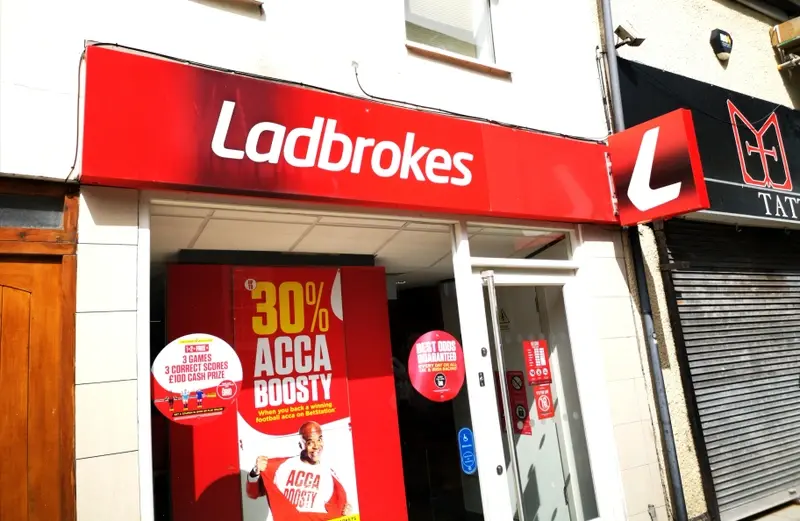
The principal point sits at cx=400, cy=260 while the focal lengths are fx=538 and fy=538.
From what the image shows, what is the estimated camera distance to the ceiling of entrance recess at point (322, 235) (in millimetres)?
3490

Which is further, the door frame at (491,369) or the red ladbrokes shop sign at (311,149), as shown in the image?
the door frame at (491,369)

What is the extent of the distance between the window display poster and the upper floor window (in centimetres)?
224

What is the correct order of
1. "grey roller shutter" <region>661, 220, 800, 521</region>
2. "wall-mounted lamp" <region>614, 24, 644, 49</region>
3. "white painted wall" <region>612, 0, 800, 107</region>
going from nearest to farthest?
1. "grey roller shutter" <region>661, 220, 800, 521</region>
2. "wall-mounted lamp" <region>614, 24, 644, 49</region>
3. "white painted wall" <region>612, 0, 800, 107</region>

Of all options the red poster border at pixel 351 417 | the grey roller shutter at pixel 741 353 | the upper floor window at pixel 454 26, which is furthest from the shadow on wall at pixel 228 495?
the grey roller shutter at pixel 741 353

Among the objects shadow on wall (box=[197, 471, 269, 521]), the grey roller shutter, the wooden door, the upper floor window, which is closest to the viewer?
the wooden door

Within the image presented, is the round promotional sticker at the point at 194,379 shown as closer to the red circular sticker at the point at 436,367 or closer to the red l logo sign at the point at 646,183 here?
the red circular sticker at the point at 436,367

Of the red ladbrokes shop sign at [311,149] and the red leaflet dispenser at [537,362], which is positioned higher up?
the red ladbrokes shop sign at [311,149]

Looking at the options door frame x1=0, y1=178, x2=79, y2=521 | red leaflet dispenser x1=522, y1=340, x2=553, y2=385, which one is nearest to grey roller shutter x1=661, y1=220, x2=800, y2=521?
red leaflet dispenser x1=522, y1=340, x2=553, y2=385

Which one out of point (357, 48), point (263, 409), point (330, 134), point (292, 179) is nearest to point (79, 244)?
point (292, 179)

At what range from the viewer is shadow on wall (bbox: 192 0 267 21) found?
3.40 m

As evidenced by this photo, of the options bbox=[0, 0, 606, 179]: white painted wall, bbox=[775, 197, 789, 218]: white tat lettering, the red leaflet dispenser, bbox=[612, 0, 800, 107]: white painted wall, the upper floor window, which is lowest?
the red leaflet dispenser

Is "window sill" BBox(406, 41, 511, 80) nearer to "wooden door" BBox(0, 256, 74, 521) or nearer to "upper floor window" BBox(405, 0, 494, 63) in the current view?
"upper floor window" BBox(405, 0, 494, 63)

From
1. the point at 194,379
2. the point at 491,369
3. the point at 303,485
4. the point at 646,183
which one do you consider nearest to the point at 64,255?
the point at 194,379

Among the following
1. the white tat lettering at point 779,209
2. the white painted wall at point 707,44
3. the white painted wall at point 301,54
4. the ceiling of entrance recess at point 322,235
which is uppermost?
the white painted wall at point 707,44
